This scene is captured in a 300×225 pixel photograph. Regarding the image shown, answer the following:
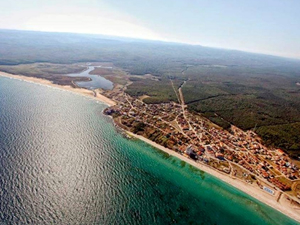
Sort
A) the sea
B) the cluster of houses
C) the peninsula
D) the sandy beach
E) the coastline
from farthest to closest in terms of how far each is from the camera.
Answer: the coastline → the cluster of houses → the peninsula → the sandy beach → the sea

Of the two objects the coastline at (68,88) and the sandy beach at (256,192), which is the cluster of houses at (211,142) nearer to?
the sandy beach at (256,192)

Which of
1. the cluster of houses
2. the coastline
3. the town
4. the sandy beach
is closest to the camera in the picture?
the sandy beach

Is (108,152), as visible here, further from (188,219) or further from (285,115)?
(285,115)

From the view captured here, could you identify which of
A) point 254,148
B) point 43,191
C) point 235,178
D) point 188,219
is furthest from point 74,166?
point 254,148

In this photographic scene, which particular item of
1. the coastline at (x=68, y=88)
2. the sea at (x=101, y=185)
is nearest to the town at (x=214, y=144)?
the sea at (x=101, y=185)

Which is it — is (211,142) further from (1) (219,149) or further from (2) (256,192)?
(2) (256,192)

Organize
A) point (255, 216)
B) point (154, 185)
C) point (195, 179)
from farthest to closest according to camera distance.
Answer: point (195, 179) → point (154, 185) → point (255, 216)

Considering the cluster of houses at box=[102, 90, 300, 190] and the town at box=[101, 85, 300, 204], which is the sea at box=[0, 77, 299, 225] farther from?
the cluster of houses at box=[102, 90, 300, 190]

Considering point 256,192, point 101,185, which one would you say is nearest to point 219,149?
point 256,192

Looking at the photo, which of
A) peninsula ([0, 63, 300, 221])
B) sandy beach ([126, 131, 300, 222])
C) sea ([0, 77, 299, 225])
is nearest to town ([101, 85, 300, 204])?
peninsula ([0, 63, 300, 221])
